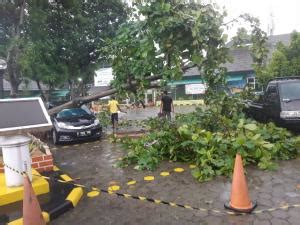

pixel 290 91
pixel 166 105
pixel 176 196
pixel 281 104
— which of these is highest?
pixel 290 91

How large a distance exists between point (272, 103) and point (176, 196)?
5.98 m

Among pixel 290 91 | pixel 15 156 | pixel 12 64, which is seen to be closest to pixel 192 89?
pixel 290 91

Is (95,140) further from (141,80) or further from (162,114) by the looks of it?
(141,80)

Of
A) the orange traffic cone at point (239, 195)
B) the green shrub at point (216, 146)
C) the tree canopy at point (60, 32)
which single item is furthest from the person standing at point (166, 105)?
the orange traffic cone at point (239, 195)

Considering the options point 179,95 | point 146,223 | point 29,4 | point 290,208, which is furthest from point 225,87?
point 179,95

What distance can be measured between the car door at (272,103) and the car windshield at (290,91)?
18 cm

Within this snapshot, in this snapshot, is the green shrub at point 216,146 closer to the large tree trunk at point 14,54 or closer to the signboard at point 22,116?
the signboard at point 22,116

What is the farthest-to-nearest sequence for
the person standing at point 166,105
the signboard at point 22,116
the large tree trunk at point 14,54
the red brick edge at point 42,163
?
1. the person standing at point 166,105
2. the large tree trunk at point 14,54
3. the red brick edge at point 42,163
4. the signboard at point 22,116

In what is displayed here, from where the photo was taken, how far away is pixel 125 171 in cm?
724

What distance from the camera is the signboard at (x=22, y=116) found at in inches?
193

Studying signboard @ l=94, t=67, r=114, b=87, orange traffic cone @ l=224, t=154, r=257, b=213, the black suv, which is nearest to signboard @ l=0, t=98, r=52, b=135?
orange traffic cone @ l=224, t=154, r=257, b=213

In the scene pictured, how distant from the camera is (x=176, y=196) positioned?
5469mm

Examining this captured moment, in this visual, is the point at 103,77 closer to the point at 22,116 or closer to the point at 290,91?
the point at 290,91

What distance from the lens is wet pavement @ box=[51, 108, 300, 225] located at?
4504 millimetres
